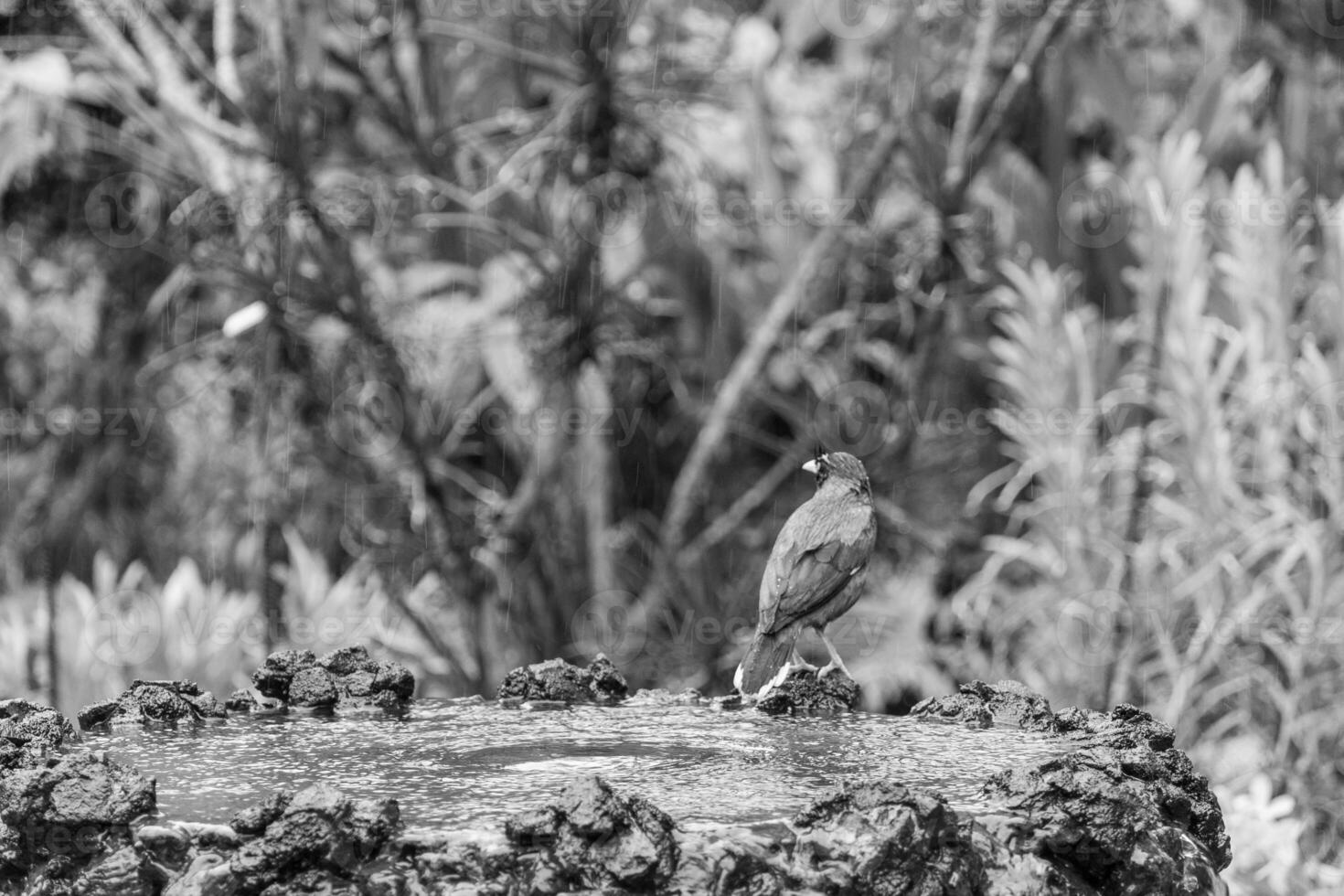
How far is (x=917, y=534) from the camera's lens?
19.7 feet

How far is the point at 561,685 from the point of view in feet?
9.36


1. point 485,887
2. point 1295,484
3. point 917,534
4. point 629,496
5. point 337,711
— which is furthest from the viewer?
point 629,496

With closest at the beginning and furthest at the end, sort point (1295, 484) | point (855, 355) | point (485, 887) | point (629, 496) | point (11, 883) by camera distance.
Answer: point (485, 887), point (11, 883), point (1295, 484), point (855, 355), point (629, 496)

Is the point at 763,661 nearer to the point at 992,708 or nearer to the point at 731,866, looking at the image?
the point at 992,708

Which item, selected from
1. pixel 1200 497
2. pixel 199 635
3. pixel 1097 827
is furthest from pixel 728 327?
pixel 1097 827

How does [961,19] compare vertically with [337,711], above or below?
above

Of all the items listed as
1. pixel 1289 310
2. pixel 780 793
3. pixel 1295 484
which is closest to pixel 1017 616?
pixel 1295 484

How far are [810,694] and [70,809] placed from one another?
1.30 metres

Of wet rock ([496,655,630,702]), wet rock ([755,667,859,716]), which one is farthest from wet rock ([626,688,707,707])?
wet rock ([755,667,859,716])

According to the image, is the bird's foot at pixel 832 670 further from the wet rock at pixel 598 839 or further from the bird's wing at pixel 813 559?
the wet rock at pixel 598 839

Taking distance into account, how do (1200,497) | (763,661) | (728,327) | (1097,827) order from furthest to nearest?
(728,327) → (1200,497) → (763,661) → (1097,827)

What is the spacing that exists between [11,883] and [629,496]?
5.03m

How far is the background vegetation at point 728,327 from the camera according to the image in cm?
512

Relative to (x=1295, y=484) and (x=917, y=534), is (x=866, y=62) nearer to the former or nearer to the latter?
(x=917, y=534)
